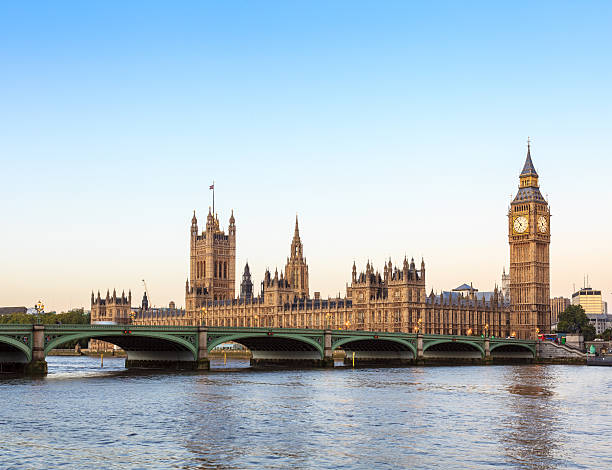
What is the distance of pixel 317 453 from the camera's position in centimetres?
4025

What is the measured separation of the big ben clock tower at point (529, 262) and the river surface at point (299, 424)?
Result: 103 metres

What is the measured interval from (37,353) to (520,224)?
130m

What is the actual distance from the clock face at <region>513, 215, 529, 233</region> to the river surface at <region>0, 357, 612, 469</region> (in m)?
109

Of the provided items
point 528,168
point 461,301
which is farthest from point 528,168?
point 461,301

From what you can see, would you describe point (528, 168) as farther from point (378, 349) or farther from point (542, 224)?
point (378, 349)

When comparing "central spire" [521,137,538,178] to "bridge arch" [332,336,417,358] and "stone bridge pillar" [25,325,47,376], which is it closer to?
"bridge arch" [332,336,417,358]

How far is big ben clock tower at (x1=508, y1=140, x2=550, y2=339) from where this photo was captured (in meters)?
183

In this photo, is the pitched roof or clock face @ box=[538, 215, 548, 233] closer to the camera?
clock face @ box=[538, 215, 548, 233]

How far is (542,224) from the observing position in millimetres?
188000

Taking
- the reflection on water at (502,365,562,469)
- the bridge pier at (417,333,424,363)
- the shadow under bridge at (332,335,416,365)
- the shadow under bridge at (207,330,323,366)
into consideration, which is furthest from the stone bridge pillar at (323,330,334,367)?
the reflection on water at (502,365,562,469)

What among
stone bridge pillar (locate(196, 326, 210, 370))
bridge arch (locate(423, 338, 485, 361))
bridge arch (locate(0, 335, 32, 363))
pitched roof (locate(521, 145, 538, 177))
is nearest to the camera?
bridge arch (locate(0, 335, 32, 363))

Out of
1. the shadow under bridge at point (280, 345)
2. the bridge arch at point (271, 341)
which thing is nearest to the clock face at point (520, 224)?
the shadow under bridge at point (280, 345)

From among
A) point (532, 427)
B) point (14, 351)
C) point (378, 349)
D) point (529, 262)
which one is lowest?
point (378, 349)

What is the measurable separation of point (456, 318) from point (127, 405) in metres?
127
